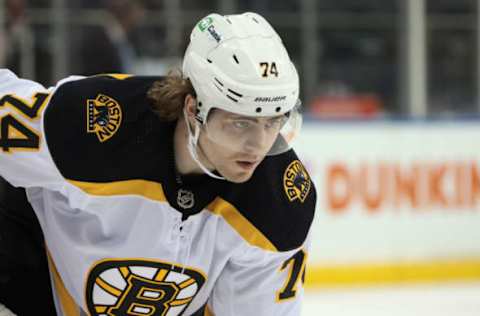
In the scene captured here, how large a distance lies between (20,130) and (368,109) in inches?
176

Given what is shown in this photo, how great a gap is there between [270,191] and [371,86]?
443 cm

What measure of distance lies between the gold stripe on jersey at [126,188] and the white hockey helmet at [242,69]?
19cm

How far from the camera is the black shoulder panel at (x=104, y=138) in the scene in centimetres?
193

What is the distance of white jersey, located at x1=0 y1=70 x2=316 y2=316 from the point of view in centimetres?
194

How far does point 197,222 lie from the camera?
201 cm

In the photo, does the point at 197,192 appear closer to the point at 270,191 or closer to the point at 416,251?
A: the point at 270,191

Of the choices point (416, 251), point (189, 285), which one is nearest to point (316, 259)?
point (416, 251)

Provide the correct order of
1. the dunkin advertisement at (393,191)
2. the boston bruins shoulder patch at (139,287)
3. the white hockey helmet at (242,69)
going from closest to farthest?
the white hockey helmet at (242,69) < the boston bruins shoulder patch at (139,287) < the dunkin advertisement at (393,191)

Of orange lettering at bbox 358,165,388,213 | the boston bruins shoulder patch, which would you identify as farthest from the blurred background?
the boston bruins shoulder patch

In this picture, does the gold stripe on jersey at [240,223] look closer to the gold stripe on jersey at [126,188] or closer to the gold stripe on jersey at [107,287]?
the gold stripe on jersey at [126,188]

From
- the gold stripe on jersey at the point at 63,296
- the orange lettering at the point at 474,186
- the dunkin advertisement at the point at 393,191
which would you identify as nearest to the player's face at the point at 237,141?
the gold stripe on jersey at the point at 63,296

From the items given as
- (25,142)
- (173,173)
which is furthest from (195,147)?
(25,142)

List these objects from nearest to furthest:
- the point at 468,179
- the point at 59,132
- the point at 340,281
A: the point at 59,132 < the point at 340,281 < the point at 468,179

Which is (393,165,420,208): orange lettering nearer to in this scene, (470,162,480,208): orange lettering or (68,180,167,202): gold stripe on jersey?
(470,162,480,208): orange lettering
